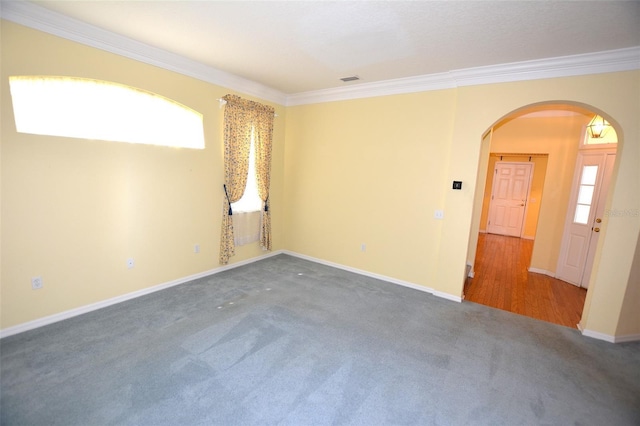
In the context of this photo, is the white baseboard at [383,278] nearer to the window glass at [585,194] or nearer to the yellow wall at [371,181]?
the yellow wall at [371,181]

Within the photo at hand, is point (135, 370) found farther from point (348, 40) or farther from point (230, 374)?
point (348, 40)

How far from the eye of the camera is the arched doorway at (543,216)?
3.81 m

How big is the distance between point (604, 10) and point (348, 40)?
1.93 m

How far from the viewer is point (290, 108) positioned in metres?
5.06

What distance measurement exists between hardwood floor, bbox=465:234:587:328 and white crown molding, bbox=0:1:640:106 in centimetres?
276

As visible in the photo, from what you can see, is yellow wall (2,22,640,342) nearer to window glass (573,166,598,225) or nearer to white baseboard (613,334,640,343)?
white baseboard (613,334,640,343)

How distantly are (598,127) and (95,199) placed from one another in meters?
6.86

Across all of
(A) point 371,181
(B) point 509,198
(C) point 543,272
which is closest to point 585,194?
(C) point 543,272

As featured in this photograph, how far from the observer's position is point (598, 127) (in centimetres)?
428

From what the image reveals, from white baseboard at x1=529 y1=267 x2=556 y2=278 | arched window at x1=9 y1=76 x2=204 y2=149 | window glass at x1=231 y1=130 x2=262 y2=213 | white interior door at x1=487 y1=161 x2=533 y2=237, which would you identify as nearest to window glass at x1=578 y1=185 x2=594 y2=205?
white baseboard at x1=529 y1=267 x2=556 y2=278

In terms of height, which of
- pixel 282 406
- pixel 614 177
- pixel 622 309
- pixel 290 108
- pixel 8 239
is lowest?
pixel 282 406

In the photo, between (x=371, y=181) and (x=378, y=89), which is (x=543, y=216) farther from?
(x=378, y=89)

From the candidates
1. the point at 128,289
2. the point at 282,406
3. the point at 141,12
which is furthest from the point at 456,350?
the point at 141,12

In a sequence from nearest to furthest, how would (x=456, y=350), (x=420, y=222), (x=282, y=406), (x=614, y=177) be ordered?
1. (x=282, y=406)
2. (x=456, y=350)
3. (x=614, y=177)
4. (x=420, y=222)
